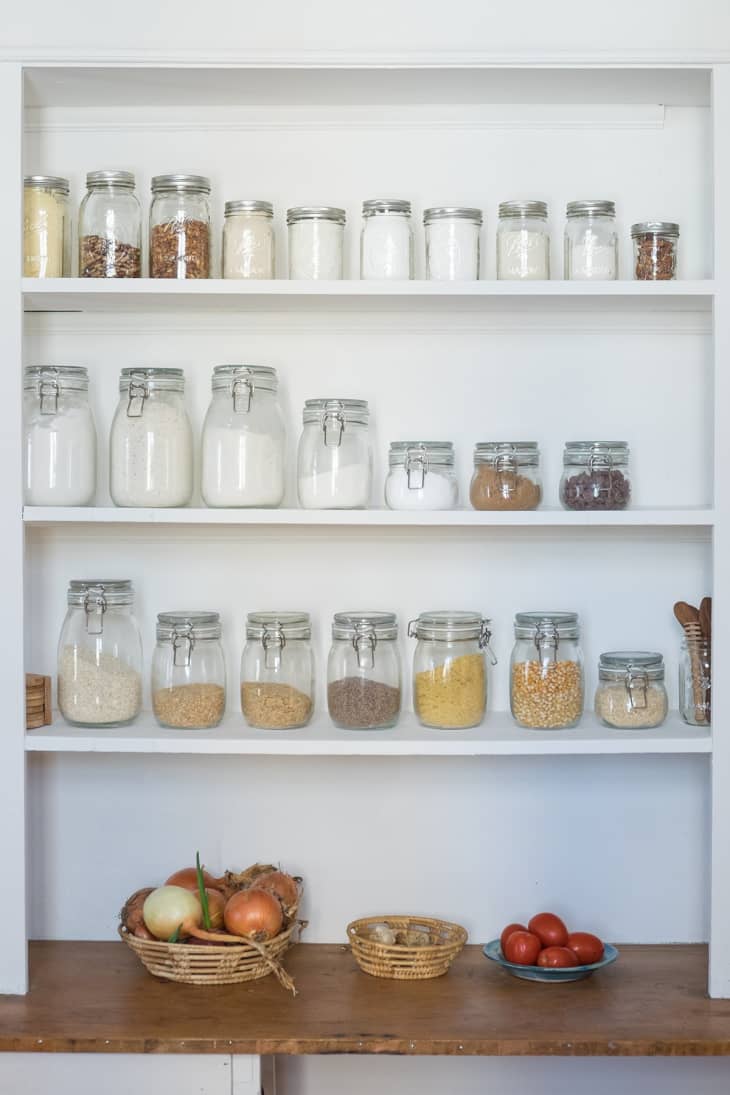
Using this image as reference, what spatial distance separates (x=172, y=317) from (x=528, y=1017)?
1241 millimetres

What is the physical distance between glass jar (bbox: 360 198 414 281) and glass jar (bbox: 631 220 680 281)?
1.17ft

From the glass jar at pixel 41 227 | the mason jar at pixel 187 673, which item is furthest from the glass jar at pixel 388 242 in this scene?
the mason jar at pixel 187 673

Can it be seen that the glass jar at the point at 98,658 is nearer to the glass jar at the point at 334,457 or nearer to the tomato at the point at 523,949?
the glass jar at the point at 334,457

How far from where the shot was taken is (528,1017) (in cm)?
182

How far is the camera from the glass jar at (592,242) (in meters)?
1.94

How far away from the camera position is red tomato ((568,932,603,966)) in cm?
197

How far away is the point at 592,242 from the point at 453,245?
0.22 m

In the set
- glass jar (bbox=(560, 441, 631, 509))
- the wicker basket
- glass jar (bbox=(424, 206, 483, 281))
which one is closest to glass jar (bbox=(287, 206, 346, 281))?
glass jar (bbox=(424, 206, 483, 281))

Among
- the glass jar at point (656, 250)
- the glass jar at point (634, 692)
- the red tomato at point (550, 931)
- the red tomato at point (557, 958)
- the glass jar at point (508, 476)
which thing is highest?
the glass jar at point (656, 250)

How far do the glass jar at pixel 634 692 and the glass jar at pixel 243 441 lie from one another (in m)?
0.59

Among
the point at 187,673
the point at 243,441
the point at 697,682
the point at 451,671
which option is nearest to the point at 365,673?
the point at 451,671

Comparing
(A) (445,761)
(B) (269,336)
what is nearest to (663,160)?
(B) (269,336)

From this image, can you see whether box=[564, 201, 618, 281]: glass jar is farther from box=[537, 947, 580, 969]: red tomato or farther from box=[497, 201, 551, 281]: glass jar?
box=[537, 947, 580, 969]: red tomato

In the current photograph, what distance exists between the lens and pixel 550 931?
1.99 m
